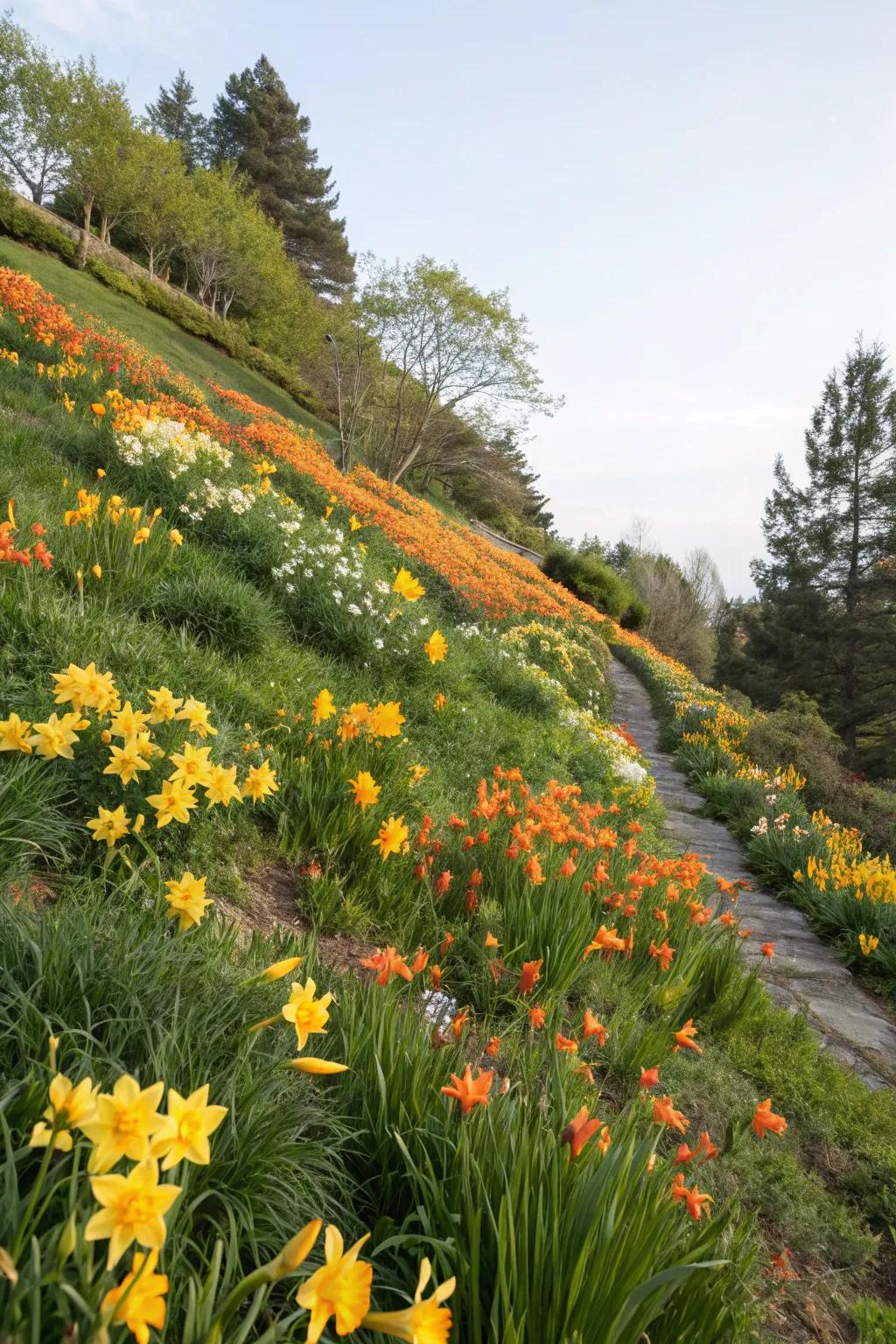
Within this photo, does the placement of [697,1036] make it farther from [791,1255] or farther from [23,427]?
[23,427]

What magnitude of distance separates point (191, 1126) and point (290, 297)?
37.5 m

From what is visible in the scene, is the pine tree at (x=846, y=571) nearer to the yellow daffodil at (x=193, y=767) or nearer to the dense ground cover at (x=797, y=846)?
the dense ground cover at (x=797, y=846)

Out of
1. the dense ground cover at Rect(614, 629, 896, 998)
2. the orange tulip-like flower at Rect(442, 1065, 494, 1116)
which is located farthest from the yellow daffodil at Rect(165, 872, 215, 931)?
the dense ground cover at Rect(614, 629, 896, 998)

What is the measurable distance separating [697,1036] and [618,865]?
0.85 meters

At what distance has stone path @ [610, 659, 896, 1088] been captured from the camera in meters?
3.92

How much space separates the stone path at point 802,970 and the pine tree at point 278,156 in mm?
44823

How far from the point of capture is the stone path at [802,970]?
3.92 metres

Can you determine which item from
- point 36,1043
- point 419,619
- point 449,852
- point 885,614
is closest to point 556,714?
point 419,619

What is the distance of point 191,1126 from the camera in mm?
935

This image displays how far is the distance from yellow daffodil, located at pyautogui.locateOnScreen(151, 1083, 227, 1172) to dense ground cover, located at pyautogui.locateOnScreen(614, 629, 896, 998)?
527 cm

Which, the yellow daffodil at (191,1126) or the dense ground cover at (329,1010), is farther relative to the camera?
the dense ground cover at (329,1010)

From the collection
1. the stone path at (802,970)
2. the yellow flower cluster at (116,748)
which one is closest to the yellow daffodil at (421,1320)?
the yellow flower cluster at (116,748)

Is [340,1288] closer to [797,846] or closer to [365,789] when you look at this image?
[365,789]

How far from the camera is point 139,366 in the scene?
29.5 feet
